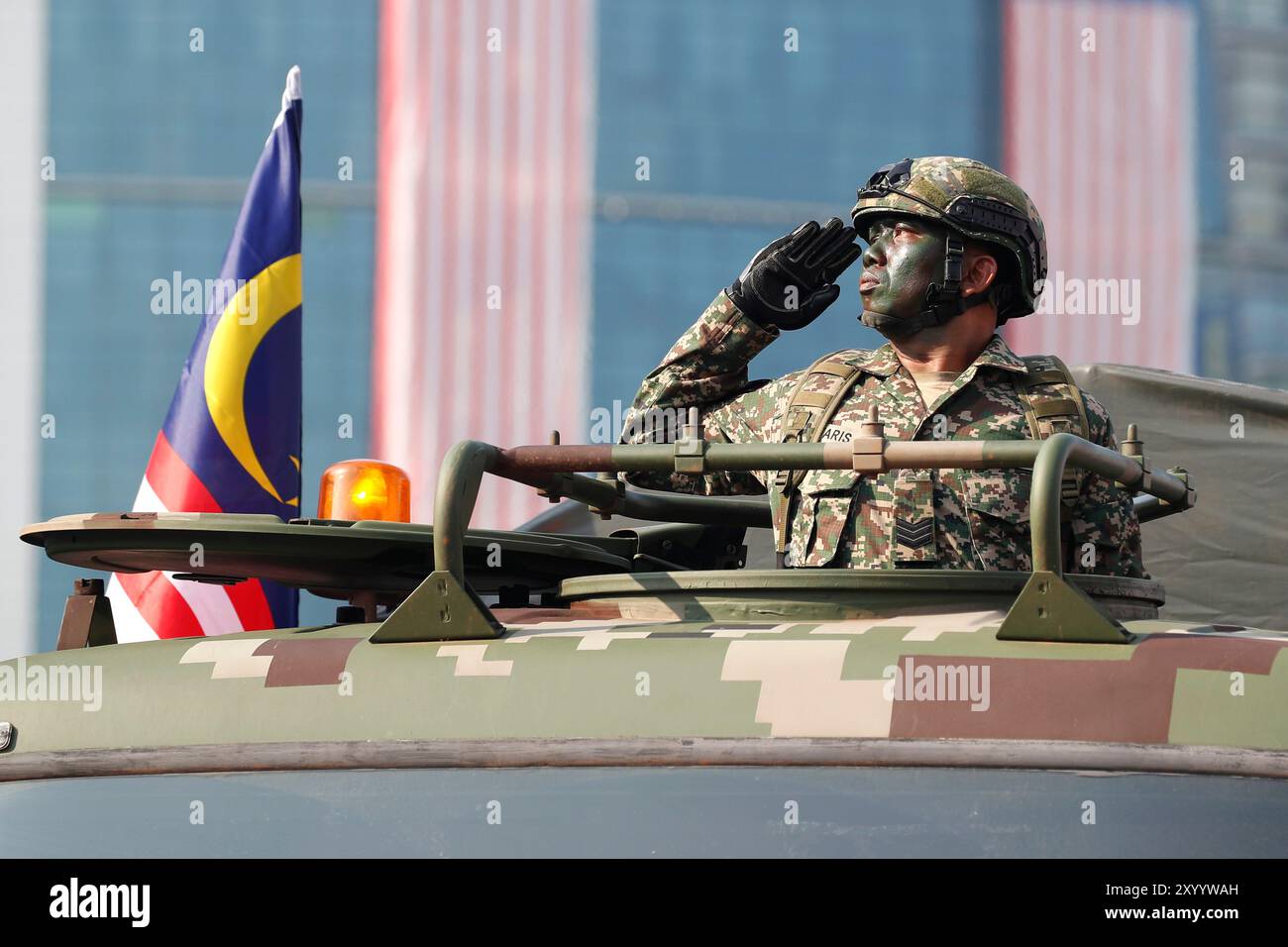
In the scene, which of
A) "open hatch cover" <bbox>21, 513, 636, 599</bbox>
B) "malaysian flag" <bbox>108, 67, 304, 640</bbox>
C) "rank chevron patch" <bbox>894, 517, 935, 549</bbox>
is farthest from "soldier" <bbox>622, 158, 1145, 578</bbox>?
"malaysian flag" <bbox>108, 67, 304, 640</bbox>

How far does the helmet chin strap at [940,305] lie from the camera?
135 inches

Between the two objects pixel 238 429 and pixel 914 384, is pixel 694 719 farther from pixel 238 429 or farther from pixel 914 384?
pixel 238 429

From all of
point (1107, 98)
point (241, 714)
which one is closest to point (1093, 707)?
point (241, 714)

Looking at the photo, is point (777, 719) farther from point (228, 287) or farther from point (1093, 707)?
point (228, 287)

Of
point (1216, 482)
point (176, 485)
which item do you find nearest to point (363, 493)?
point (1216, 482)

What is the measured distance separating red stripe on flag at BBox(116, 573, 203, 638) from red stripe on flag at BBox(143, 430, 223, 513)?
1.12 ft

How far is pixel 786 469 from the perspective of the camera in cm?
266

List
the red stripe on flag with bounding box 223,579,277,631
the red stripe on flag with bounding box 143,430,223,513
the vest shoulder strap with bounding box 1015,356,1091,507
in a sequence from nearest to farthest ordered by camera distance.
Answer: the vest shoulder strap with bounding box 1015,356,1091,507
the red stripe on flag with bounding box 223,579,277,631
the red stripe on flag with bounding box 143,430,223,513

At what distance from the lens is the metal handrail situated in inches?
94.8

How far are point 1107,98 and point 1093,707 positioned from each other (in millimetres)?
10481

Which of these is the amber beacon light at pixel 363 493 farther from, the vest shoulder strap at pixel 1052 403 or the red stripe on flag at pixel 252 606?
the red stripe on flag at pixel 252 606

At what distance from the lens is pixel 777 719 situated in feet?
7.73

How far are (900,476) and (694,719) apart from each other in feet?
3.32

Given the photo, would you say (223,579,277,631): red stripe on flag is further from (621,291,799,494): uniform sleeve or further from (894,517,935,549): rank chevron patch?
(894,517,935,549): rank chevron patch
